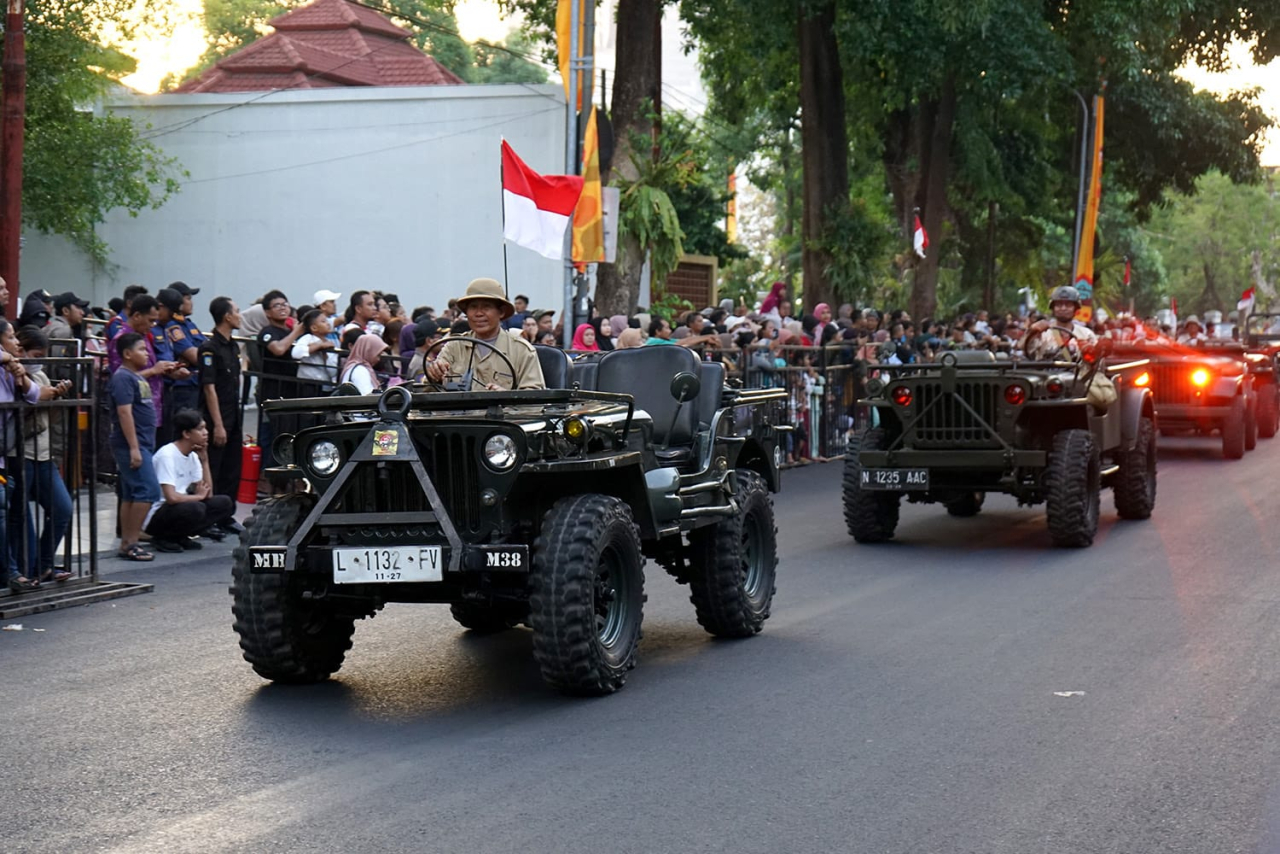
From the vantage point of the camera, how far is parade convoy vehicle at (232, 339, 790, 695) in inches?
294

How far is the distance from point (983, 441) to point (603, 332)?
7.31 metres

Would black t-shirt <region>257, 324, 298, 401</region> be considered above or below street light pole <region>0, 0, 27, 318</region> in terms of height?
below

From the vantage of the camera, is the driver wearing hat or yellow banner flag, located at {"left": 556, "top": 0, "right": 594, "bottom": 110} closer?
the driver wearing hat

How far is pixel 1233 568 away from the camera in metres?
12.2

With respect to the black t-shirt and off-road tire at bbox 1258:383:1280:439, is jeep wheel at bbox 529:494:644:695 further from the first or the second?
off-road tire at bbox 1258:383:1280:439

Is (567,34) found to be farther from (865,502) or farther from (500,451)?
(500,451)

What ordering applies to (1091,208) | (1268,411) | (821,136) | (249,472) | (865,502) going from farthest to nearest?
(1091,208) < (821,136) < (1268,411) < (249,472) < (865,502)

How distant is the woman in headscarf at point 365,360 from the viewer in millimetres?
14430

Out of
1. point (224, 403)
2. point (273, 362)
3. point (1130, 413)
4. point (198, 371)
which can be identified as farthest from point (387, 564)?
point (1130, 413)

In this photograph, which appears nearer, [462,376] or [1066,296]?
[462,376]

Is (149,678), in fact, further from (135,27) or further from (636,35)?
(135,27)

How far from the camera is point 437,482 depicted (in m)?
7.66

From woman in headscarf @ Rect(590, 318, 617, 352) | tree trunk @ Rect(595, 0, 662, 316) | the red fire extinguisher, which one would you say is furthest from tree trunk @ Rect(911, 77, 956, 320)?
the red fire extinguisher

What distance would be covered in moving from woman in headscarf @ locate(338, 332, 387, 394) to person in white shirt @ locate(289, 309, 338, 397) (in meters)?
0.45
